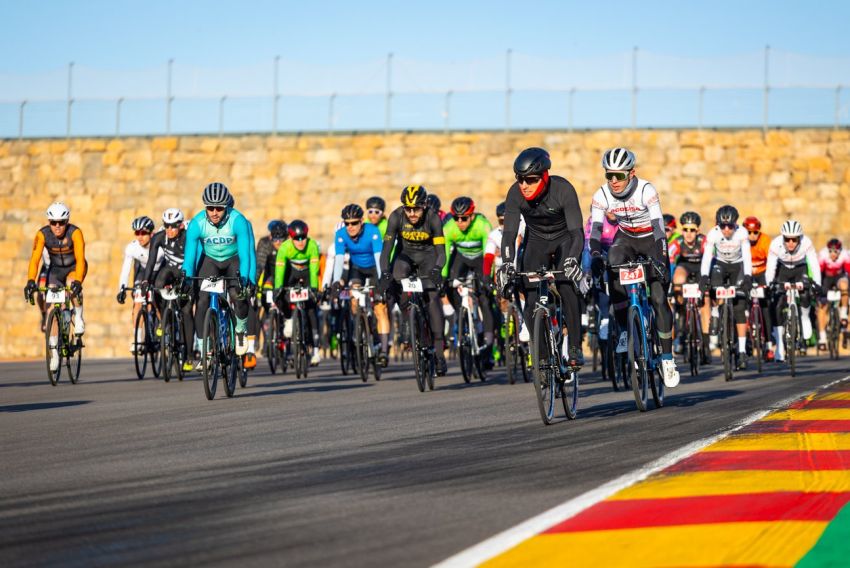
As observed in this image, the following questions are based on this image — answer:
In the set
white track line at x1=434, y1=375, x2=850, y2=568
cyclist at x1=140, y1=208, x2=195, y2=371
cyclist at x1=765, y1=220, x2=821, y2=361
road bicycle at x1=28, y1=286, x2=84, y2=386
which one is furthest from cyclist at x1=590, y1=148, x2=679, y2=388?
road bicycle at x1=28, y1=286, x2=84, y2=386

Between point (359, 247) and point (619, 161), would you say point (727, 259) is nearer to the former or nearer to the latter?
point (359, 247)

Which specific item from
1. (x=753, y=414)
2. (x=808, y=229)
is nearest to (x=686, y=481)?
(x=753, y=414)

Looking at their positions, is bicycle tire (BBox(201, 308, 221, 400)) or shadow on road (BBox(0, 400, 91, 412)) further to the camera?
bicycle tire (BBox(201, 308, 221, 400))

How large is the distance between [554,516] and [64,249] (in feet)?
43.4

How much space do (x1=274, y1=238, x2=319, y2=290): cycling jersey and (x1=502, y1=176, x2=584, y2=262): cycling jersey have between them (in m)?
8.31

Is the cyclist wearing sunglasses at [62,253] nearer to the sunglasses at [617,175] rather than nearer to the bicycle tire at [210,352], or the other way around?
the bicycle tire at [210,352]

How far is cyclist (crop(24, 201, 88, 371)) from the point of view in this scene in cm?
1786

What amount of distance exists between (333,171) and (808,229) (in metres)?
12.6

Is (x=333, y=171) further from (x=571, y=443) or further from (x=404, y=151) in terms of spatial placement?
(x=571, y=443)

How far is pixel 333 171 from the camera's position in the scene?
38.9 meters

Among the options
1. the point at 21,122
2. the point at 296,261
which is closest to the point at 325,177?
the point at 21,122

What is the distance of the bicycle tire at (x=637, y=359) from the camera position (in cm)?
1153

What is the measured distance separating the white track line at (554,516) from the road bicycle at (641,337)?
2.31 metres

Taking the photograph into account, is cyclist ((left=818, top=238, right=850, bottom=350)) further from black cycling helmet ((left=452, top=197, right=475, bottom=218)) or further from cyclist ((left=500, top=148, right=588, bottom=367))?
cyclist ((left=500, top=148, right=588, bottom=367))
